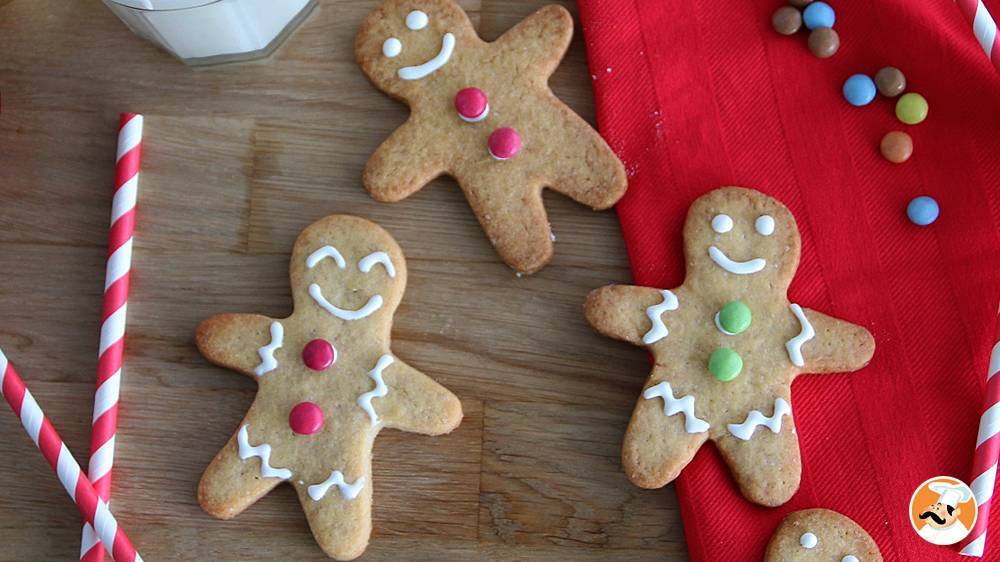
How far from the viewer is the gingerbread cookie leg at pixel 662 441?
4.01 feet

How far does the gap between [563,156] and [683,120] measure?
18 cm

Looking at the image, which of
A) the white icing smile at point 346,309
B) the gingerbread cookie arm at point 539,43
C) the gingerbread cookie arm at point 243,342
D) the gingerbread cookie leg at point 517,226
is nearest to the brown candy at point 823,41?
the gingerbread cookie arm at point 539,43

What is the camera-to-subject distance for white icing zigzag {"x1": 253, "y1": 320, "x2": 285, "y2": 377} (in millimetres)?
1261

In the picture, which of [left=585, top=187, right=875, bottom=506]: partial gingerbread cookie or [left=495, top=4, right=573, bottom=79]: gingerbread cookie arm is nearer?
[left=585, top=187, right=875, bottom=506]: partial gingerbread cookie

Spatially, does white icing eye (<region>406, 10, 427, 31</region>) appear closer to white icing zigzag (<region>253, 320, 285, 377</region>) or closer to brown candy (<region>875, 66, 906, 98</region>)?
white icing zigzag (<region>253, 320, 285, 377</region>)

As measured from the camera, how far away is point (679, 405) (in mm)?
1228

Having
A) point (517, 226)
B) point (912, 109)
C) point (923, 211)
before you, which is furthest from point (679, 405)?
point (912, 109)

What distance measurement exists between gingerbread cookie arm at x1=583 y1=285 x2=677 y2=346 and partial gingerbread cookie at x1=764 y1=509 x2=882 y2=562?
11.2 inches

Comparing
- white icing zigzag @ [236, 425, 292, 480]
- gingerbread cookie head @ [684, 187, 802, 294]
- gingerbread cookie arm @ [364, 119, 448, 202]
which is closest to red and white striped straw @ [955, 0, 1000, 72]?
gingerbread cookie head @ [684, 187, 802, 294]

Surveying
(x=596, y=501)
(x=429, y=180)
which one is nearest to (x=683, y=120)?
(x=429, y=180)

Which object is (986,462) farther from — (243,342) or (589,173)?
(243,342)

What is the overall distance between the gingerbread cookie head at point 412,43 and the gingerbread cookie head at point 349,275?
0.71 ft

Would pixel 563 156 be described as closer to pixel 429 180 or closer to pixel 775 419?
pixel 429 180

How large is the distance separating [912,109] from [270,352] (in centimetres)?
90
